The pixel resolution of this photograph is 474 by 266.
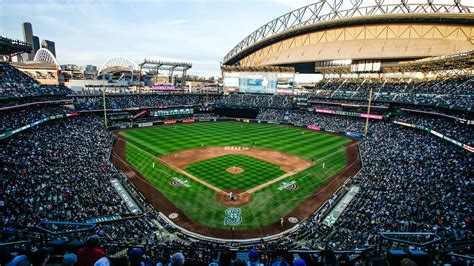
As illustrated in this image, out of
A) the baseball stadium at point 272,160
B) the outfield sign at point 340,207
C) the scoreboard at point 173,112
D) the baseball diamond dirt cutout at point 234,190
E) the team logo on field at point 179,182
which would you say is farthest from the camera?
the scoreboard at point 173,112

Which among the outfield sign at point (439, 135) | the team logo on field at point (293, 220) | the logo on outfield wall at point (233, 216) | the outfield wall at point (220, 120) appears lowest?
the team logo on field at point (293, 220)

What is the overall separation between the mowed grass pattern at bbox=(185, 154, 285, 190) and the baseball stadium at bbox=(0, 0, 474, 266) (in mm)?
311

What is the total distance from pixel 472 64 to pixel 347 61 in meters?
32.6

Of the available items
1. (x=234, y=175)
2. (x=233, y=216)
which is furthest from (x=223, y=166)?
(x=233, y=216)

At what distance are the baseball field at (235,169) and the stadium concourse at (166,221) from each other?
3248 mm

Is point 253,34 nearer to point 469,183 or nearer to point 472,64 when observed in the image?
point 472,64

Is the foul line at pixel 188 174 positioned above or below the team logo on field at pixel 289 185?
above

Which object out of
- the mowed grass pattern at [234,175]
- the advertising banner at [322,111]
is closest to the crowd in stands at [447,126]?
the advertising banner at [322,111]

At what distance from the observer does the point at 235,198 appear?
85.8 feet

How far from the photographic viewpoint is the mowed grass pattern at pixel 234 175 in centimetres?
3019

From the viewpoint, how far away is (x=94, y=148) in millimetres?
37219

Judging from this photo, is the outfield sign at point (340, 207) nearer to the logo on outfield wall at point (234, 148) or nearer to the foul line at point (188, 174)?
the foul line at point (188, 174)

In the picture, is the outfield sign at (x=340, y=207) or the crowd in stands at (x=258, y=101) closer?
the outfield sign at (x=340, y=207)

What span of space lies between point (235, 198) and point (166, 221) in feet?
24.3
